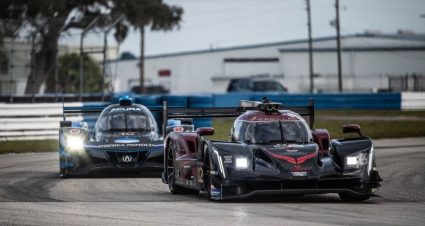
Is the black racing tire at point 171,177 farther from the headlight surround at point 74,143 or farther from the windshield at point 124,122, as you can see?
the windshield at point 124,122

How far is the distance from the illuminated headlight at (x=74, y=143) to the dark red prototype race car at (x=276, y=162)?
4366 mm

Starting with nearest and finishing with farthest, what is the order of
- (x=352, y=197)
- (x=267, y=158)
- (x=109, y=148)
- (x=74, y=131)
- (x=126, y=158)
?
(x=267, y=158) < (x=352, y=197) < (x=126, y=158) < (x=109, y=148) < (x=74, y=131)

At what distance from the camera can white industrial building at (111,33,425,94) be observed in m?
94.2

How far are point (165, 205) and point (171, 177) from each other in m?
2.43

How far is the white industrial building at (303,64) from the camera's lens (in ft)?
309

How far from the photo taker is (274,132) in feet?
A: 50.0

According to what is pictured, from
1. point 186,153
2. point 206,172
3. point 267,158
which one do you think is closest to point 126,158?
point 186,153

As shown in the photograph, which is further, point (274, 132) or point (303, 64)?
point (303, 64)

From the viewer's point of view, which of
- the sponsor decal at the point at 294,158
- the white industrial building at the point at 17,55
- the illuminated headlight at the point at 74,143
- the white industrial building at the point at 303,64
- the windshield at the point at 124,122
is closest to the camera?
the sponsor decal at the point at 294,158

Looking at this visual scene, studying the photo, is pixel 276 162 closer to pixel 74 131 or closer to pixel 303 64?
pixel 74 131

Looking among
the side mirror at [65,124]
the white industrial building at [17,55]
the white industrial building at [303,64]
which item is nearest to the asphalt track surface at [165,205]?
the side mirror at [65,124]

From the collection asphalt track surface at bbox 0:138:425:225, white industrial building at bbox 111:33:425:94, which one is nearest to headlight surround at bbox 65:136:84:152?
asphalt track surface at bbox 0:138:425:225

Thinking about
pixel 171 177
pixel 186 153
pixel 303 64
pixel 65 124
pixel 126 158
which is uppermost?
pixel 303 64

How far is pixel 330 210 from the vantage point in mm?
13227
